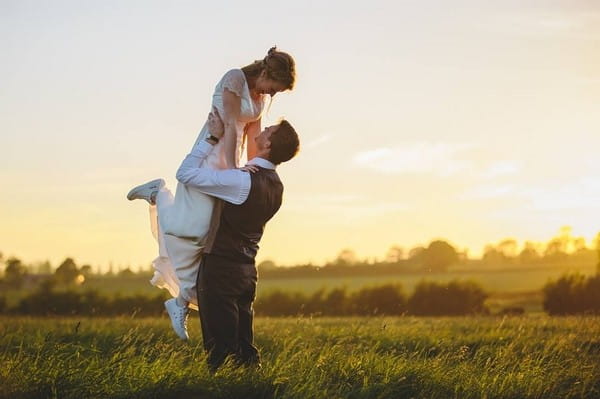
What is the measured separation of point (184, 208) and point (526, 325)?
8.64m

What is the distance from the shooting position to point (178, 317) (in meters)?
8.08

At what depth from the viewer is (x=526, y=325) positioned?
1483 centimetres

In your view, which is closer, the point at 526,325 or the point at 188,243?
the point at 188,243

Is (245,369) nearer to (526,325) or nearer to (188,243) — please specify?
(188,243)

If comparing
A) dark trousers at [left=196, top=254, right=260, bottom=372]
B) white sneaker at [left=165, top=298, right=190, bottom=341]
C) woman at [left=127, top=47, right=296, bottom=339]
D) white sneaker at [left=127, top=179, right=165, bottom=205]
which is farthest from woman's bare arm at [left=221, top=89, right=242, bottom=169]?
white sneaker at [left=165, top=298, right=190, bottom=341]

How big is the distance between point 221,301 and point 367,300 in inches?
1126

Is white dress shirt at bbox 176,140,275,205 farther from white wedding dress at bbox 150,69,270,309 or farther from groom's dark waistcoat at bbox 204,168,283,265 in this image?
white wedding dress at bbox 150,69,270,309

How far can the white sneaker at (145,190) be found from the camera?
827cm

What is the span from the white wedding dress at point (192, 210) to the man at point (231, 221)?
4.1 inches

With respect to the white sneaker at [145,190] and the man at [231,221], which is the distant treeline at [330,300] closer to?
the white sneaker at [145,190]

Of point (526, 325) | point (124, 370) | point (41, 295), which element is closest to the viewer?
point (124, 370)

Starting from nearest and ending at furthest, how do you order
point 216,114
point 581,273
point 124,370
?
1. point 124,370
2. point 216,114
3. point 581,273

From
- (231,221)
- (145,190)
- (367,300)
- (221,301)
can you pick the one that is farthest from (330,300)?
(231,221)

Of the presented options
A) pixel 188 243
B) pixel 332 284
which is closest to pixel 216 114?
pixel 188 243
